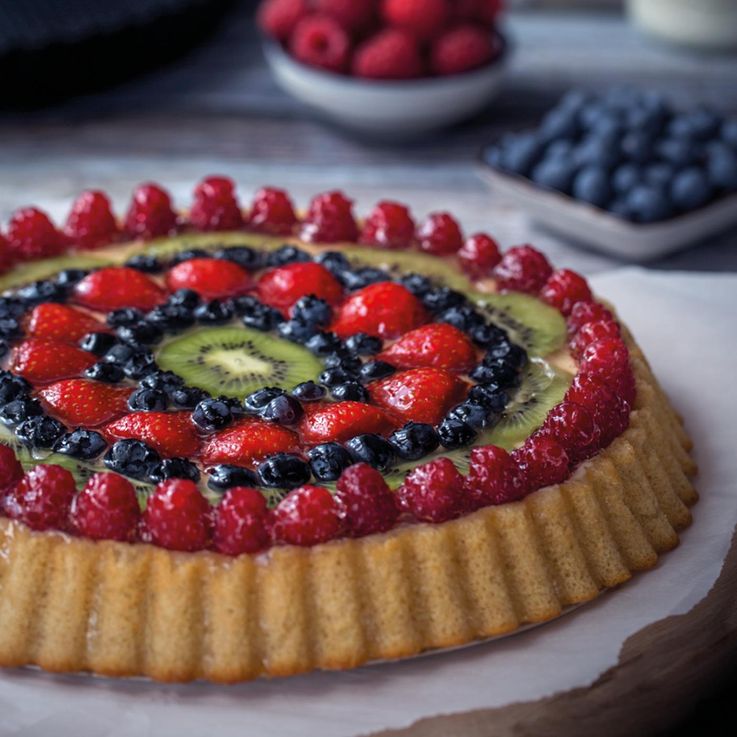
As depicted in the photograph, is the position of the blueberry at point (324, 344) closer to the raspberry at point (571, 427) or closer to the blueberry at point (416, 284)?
the blueberry at point (416, 284)

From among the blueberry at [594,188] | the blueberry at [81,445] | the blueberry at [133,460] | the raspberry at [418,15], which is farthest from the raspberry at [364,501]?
the raspberry at [418,15]

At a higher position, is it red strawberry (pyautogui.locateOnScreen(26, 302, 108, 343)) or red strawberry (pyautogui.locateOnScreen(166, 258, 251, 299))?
red strawberry (pyautogui.locateOnScreen(26, 302, 108, 343))

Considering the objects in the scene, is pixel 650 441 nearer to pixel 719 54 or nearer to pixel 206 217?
pixel 206 217

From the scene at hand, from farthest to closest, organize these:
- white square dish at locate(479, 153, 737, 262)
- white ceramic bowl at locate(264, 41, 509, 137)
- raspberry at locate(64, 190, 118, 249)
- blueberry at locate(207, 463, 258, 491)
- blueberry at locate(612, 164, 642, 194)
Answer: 1. white ceramic bowl at locate(264, 41, 509, 137)
2. blueberry at locate(612, 164, 642, 194)
3. white square dish at locate(479, 153, 737, 262)
4. raspberry at locate(64, 190, 118, 249)
5. blueberry at locate(207, 463, 258, 491)

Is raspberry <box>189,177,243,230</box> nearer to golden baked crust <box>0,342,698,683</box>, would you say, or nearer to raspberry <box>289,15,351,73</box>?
golden baked crust <box>0,342,698,683</box>

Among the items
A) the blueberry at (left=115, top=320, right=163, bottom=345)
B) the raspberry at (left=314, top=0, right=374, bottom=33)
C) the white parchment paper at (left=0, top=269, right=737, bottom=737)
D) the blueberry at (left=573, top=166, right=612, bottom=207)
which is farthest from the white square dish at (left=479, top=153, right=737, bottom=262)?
the blueberry at (left=115, top=320, right=163, bottom=345)

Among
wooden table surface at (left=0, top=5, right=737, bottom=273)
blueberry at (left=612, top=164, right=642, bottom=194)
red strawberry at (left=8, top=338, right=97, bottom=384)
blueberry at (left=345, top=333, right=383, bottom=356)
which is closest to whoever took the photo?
red strawberry at (left=8, top=338, right=97, bottom=384)

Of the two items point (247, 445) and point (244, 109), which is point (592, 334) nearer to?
point (247, 445)
